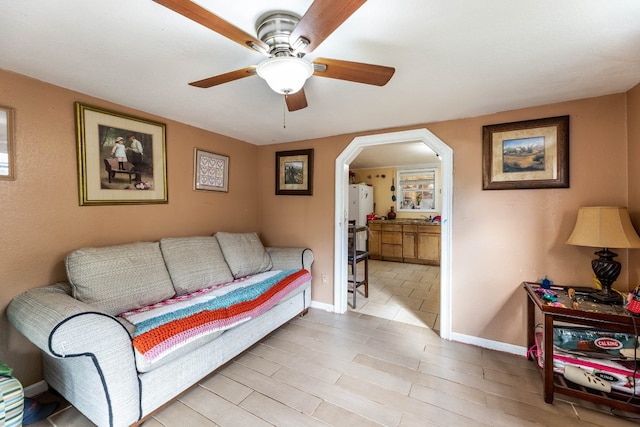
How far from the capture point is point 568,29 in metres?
1.25

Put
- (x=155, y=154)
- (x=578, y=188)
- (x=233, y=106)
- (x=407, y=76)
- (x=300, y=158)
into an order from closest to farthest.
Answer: (x=407, y=76), (x=578, y=188), (x=233, y=106), (x=155, y=154), (x=300, y=158)

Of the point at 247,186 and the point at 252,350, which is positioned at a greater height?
the point at 247,186

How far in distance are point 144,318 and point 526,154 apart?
321 cm

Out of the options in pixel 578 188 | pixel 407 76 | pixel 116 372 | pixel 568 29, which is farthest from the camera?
pixel 578 188

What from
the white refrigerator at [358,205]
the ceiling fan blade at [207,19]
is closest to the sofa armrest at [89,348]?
the ceiling fan blade at [207,19]

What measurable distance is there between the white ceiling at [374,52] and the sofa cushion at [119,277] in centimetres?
122

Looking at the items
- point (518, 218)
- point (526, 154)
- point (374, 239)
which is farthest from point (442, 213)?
point (374, 239)

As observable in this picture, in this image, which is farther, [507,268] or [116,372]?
[507,268]

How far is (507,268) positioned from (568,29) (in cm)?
182

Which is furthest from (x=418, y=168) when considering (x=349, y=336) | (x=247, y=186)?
(x=349, y=336)

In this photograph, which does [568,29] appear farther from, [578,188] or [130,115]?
[130,115]

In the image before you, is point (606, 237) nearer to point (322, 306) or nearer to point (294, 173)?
point (322, 306)

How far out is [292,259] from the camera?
305 cm

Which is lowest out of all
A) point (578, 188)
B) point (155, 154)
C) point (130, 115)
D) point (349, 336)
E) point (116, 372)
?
point (349, 336)
